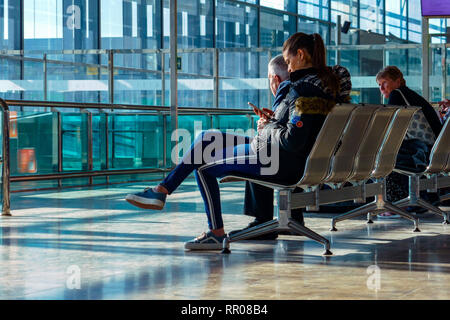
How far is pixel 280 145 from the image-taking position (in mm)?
5012

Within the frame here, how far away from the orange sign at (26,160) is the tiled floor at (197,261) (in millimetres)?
2085

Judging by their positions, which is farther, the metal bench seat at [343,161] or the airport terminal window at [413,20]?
the airport terminal window at [413,20]

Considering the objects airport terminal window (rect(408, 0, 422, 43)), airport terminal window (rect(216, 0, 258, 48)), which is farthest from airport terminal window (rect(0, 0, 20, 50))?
airport terminal window (rect(408, 0, 422, 43))

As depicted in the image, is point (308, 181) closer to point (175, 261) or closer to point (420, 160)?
point (175, 261)

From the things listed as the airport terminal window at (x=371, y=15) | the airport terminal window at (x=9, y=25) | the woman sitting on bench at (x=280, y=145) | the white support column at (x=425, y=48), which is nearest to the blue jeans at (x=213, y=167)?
the woman sitting on bench at (x=280, y=145)

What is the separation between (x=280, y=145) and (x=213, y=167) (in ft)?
1.33

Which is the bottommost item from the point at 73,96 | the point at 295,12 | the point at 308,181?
the point at 308,181

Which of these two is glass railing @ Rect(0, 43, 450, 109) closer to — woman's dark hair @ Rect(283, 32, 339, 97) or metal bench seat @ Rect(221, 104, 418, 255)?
metal bench seat @ Rect(221, 104, 418, 255)

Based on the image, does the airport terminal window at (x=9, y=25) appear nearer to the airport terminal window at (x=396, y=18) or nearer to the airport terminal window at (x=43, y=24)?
the airport terminal window at (x=43, y=24)

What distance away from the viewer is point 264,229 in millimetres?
5246

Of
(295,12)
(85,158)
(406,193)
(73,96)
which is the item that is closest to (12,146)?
(85,158)

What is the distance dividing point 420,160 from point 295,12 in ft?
62.7

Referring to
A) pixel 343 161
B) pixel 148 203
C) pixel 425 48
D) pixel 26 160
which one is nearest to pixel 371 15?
pixel 425 48

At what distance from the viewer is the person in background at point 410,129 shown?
6859mm
